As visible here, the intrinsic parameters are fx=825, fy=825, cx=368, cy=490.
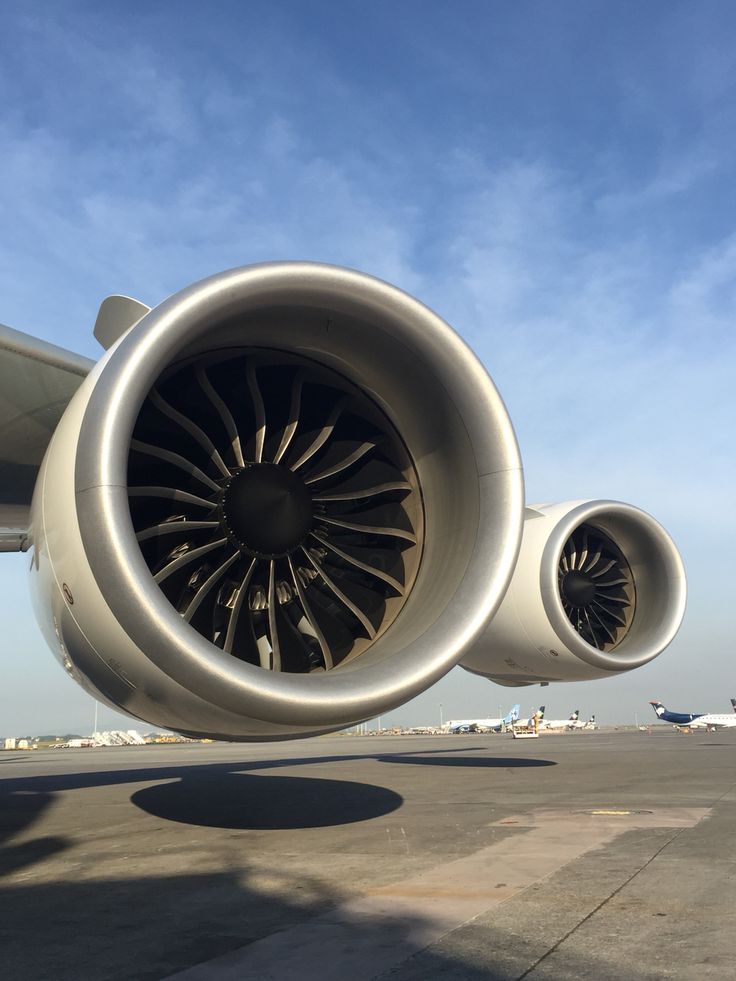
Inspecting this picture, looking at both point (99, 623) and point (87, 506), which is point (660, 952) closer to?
point (99, 623)

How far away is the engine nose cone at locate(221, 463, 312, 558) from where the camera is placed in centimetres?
578

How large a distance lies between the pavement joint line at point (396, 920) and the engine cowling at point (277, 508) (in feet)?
3.34

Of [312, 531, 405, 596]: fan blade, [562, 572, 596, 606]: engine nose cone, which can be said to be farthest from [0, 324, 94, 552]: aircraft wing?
[562, 572, 596, 606]: engine nose cone

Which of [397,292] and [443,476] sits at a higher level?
[397,292]

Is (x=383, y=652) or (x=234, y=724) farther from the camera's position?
(x=383, y=652)

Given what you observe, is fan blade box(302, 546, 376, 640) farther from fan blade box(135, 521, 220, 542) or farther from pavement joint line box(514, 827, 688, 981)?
pavement joint line box(514, 827, 688, 981)

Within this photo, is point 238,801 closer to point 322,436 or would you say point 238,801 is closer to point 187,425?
point 322,436

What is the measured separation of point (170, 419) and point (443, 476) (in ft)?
6.66

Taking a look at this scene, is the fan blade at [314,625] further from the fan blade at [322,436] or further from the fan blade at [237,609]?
the fan blade at [322,436]

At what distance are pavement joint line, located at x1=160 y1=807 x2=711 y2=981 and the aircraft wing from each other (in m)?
4.44

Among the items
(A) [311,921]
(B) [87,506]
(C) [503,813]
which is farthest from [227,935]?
(C) [503,813]

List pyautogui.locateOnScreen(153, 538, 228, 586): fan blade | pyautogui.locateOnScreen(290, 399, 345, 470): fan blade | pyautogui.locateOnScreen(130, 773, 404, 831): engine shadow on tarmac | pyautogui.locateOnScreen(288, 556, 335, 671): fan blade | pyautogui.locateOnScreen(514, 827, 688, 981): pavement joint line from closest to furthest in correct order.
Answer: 1. pyautogui.locateOnScreen(514, 827, 688, 981): pavement joint line
2. pyautogui.locateOnScreen(153, 538, 228, 586): fan blade
3. pyautogui.locateOnScreen(288, 556, 335, 671): fan blade
4. pyautogui.locateOnScreen(290, 399, 345, 470): fan blade
5. pyautogui.locateOnScreen(130, 773, 404, 831): engine shadow on tarmac

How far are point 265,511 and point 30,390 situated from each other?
7.49 ft

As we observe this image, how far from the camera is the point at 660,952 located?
2953 millimetres
